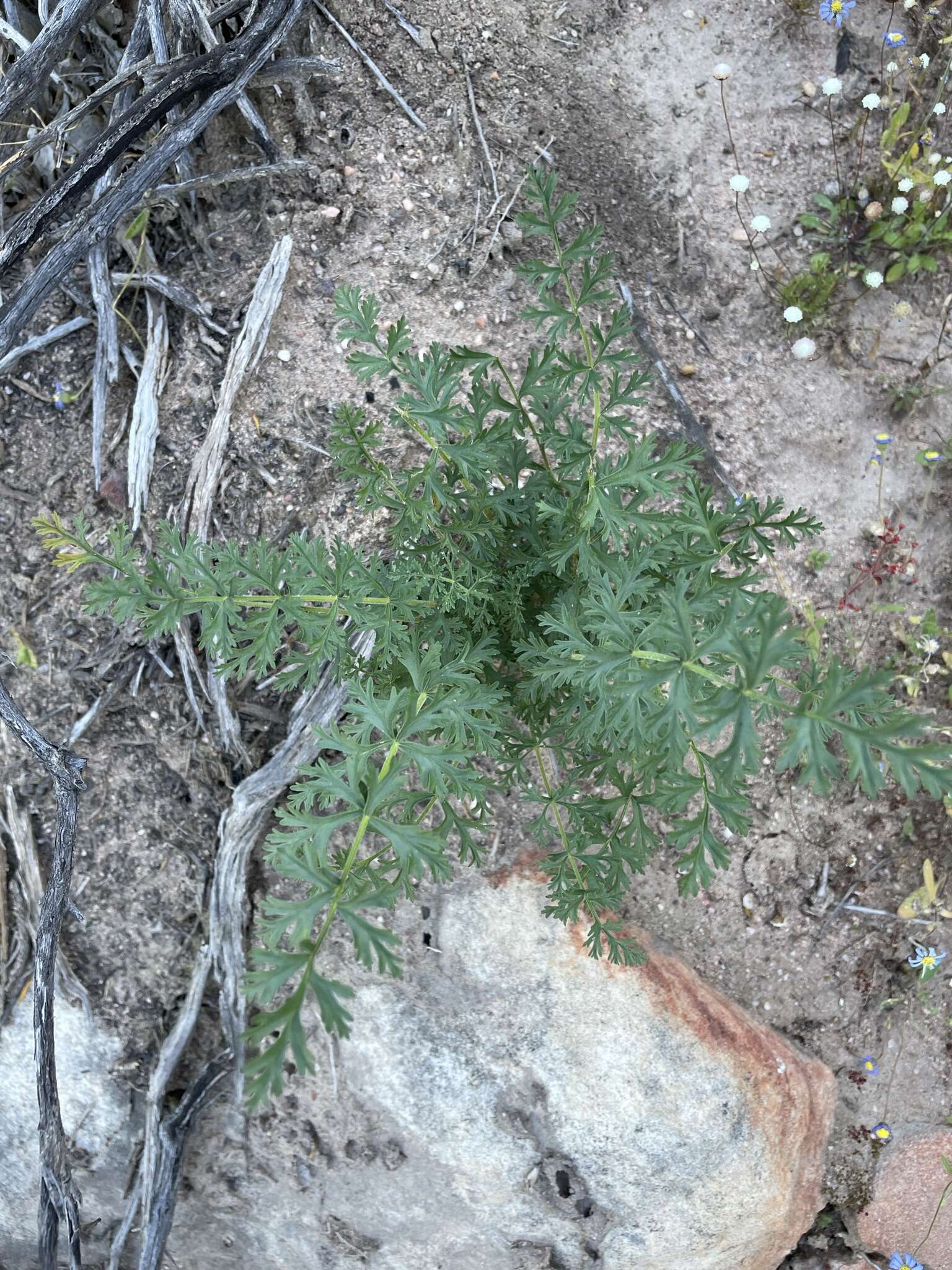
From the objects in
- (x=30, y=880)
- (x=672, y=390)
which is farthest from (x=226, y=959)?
(x=672, y=390)

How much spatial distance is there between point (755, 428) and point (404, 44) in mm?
2226

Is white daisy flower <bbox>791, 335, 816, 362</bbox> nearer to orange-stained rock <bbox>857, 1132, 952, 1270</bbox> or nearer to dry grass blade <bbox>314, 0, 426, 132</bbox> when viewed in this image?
dry grass blade <bbox>314, 0, 426, 132</bbox>

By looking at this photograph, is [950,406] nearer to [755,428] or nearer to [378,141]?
[755,428]

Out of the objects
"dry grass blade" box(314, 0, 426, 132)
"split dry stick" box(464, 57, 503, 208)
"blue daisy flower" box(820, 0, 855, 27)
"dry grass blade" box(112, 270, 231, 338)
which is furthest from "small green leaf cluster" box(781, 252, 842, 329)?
"dry grass blade" box(112, 270, 231, 338)

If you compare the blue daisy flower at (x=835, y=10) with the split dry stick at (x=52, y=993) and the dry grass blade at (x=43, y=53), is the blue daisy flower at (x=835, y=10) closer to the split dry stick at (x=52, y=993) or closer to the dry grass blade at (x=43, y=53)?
the dry grass blade at (x=43, y=53)

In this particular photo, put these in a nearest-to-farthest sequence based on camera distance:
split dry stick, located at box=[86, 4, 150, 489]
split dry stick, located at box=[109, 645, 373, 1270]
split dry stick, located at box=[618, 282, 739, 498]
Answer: split dry stick, located at box=[86, 4, 150, 489] → split dry stick, located at box=[109, 645, 373, 1270] → split dry stick, located at box=[618, 282, 739, 498]

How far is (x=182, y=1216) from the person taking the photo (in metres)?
3.93

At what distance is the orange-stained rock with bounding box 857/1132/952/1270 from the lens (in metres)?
3.89

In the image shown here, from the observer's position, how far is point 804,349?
3998 millimetres

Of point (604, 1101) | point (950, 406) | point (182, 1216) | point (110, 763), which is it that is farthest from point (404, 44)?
point (182, 1216)

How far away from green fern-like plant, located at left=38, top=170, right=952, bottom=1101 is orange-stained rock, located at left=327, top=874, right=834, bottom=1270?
564 mm

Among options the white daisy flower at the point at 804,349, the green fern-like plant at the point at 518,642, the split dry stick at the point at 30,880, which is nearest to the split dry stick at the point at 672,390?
the white daisy flower at the point at 804,349

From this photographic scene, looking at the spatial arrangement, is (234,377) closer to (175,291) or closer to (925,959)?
(175,291)

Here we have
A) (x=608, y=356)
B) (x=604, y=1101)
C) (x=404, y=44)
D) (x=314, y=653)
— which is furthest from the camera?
(x=404, y=44)
